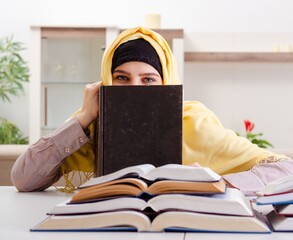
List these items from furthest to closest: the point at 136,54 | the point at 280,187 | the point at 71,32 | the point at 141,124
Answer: the point at 71,32
the point at 136,54
the point at 141,124
the point at 280,187

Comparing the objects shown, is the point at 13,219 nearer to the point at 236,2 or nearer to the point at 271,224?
the point at 271,224

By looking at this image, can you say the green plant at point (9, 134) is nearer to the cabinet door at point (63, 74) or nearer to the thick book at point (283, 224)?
the cabinet door at point (63, 74)

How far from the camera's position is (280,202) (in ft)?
4.23

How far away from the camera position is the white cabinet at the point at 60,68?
19.0 feet

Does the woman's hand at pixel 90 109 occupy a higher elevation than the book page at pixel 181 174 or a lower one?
higher

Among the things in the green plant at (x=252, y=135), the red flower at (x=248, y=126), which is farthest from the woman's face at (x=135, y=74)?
the red flower at (x=248, y=126)

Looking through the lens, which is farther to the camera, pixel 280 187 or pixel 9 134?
pixel 9 134

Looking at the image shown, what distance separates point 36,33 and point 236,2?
170 cm

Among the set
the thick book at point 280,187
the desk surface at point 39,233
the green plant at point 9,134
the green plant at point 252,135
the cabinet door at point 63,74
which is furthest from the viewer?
the green plant at point 9,134

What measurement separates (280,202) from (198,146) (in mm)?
944

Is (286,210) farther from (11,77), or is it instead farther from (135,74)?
(11,77)

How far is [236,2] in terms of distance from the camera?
5.97 m

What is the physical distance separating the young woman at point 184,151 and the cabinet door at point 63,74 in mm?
3569

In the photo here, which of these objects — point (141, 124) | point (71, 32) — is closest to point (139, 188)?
point (141, 124)
